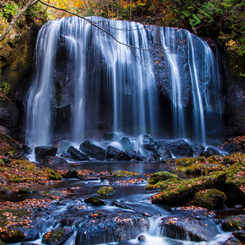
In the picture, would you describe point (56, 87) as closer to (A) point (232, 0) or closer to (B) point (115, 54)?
(B) point (115, 54)

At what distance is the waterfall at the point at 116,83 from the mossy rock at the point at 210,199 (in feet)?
44.4

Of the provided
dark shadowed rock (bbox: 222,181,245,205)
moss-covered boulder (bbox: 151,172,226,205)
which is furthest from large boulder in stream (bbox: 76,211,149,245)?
dark shadowed rock (bbox: 222,181,245,205)

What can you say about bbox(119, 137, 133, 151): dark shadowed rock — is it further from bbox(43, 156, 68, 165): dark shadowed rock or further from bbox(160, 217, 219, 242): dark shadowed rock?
bbox(160, 217, 219, 242): dark shadowed rock

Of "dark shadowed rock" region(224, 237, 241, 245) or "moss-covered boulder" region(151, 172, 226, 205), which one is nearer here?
"dark shadowed rock" region(224, 237, 241, 245)

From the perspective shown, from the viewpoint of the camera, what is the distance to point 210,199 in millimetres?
4316

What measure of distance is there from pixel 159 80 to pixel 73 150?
9025 millimetres

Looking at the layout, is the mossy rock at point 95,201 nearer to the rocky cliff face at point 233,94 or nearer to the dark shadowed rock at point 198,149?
the dark shadowed rock at point 198,149

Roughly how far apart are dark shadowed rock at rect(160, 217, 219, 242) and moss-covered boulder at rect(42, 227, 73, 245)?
1.58m

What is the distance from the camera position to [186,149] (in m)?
15.0

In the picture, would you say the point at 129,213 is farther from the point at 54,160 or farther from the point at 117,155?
the point at 117,155

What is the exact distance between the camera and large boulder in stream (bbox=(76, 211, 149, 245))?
11.1 ft

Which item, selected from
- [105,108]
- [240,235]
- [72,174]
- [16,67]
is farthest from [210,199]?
[16,67]

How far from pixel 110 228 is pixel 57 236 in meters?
0.84

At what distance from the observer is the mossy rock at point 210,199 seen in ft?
14.1
